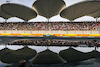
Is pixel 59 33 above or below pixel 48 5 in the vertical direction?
below

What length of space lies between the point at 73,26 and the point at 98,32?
9.41 metres

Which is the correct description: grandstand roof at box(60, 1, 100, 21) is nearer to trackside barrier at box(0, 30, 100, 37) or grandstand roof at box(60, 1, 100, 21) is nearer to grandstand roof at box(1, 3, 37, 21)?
trackside barrier at box(0, 30, 100, 37)

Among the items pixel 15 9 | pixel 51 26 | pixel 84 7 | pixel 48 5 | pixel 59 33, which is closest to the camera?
pixel 84 7

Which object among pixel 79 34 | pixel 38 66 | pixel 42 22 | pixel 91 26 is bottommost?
pixel 38 66

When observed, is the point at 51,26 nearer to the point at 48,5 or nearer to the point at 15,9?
the point at 48,5

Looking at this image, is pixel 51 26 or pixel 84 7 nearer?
pixel 84 7

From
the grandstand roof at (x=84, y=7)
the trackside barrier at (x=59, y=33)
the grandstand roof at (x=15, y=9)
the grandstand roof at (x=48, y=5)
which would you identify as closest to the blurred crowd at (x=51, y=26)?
the trackside barrier at (x=59, y=33)

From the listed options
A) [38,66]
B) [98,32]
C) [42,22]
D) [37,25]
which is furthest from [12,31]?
[98,32]

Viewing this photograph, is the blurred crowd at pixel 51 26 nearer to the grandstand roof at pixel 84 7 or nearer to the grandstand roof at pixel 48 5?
the grandstand roof at pixel 84 7

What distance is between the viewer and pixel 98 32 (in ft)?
71.2

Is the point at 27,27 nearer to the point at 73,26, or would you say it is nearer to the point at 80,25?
the point at 73,26

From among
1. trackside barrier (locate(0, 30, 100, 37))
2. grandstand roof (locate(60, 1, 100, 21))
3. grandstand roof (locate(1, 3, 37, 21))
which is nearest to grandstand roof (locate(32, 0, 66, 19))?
grandstand roof (locate(60, 1, 100, 21))

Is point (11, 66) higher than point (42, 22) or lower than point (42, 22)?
lower

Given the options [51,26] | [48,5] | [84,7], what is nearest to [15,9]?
[48,5]
